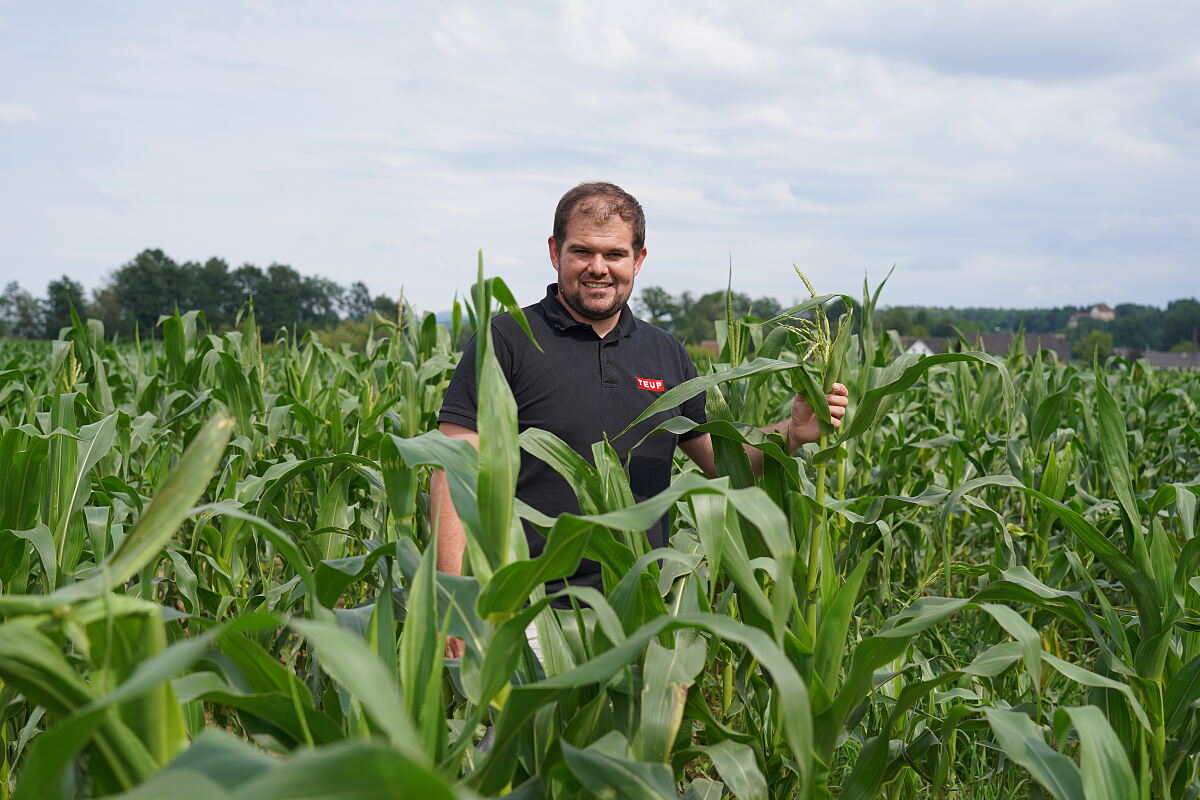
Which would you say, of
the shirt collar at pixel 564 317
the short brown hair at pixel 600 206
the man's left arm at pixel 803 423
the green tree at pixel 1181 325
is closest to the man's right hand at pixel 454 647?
the man's left arm at pixel 803 423

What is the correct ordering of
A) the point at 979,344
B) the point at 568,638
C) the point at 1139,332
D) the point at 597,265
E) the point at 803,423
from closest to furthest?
the point at 568,638
the point at 803,423
the point at 597,265
the point at 979,344
the point at 1139,332

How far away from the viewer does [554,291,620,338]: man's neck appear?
269 cm

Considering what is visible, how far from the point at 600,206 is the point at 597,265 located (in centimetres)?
17

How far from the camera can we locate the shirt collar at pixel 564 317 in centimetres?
268

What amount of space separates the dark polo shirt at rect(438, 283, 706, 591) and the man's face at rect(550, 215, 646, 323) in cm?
11

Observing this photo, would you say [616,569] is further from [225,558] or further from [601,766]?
[225,558]

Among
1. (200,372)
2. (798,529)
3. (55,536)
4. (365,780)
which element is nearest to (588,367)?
(798,529)

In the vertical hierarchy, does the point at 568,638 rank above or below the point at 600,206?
below

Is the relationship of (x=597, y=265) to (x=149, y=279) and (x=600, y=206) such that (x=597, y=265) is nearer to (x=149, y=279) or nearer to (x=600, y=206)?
(x=600, y=206)

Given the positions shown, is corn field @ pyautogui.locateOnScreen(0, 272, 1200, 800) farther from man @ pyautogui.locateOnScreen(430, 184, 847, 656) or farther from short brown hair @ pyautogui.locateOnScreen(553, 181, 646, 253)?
short brown hair @ pyautogui.locateOnScreen(553, 181, 646, 253)

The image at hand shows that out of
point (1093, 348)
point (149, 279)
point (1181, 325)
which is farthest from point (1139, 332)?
point (1093, 348)

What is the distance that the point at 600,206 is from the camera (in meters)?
2.55

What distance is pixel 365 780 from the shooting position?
0.74 m

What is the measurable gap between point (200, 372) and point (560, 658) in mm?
3839
